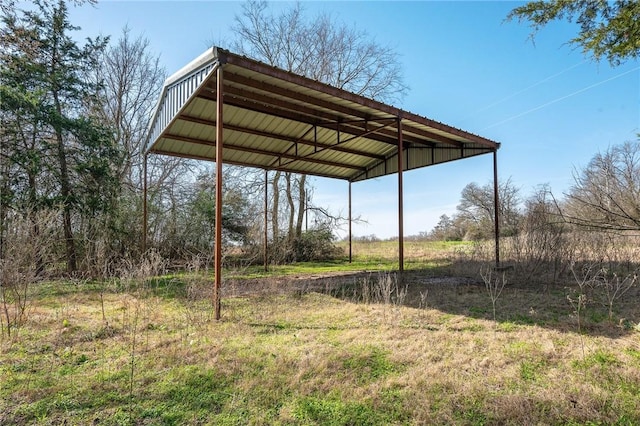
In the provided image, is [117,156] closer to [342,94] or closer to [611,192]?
[342,94]

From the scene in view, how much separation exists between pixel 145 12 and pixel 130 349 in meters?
7.11

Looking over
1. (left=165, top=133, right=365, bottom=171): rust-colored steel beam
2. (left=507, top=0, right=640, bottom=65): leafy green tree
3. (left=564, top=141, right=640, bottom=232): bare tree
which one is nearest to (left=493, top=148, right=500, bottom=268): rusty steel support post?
(left=165, top=133, right=365, bottom=171): rust-colored steel beam

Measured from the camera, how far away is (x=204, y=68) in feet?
15.5

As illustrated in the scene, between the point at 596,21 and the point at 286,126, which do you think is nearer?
the point at 596,21

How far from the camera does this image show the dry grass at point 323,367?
2123 mm

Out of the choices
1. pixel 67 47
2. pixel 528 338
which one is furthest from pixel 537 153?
pixel 67 47

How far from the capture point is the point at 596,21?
13.5 feet

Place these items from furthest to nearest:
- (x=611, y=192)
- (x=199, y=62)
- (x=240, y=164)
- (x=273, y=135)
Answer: (x=240, y=164) < (x=273, y=135) < (x=199, y=62) < (x=611, y=192)

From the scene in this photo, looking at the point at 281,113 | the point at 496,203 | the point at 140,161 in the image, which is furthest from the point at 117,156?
the point at 496,203

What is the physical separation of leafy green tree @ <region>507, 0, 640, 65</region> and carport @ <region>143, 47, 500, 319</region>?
2790 millimetres

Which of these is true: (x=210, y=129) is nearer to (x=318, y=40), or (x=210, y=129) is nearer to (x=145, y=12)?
(x=145, y=12)

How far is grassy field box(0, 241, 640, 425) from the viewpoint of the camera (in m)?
2.12

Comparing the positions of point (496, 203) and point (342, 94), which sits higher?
point (342, 94)

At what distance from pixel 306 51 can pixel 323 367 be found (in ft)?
50.5
